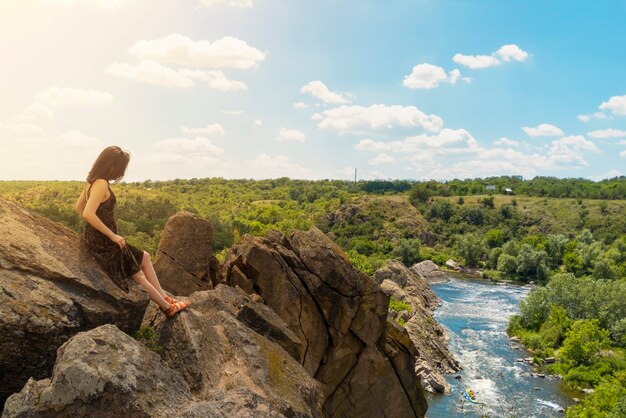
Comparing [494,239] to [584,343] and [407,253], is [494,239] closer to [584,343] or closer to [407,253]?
[407,253]

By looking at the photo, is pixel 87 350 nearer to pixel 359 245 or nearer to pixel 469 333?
pixel 469 333

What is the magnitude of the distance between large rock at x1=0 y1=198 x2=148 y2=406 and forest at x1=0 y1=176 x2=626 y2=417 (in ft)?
104

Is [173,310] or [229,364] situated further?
[173,310]

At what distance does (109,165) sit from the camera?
38.5 feet

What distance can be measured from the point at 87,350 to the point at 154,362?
137cm

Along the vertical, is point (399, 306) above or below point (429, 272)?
above

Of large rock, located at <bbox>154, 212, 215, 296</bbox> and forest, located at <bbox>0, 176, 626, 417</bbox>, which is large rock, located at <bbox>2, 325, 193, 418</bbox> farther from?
forest, located at <bbox>0, 176, 626, 417</bbox>

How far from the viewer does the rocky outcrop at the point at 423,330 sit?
177 feet

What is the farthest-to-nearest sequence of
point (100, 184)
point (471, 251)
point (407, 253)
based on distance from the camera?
point (471, 251) < point (407, 253) < point (100, 184)

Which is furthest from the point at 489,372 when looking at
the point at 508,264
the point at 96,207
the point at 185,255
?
the point at 508,264

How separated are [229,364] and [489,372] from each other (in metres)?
54.7

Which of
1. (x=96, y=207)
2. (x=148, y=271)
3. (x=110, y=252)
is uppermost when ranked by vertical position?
(x=96, y=207)

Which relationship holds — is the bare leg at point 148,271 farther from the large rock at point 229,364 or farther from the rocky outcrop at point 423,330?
the rocky outcrop at point 423,330

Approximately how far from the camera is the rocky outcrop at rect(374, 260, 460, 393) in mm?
54003
